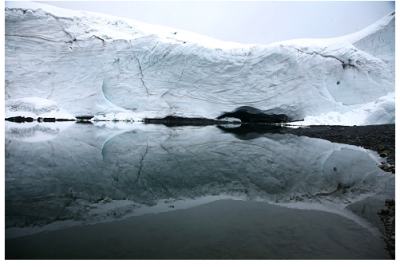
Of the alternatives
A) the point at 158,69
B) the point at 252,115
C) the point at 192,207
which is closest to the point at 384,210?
the point at 192,207

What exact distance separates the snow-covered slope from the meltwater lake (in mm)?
9324

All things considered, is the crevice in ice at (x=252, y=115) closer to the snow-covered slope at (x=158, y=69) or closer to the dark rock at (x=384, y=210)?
the snow-covered slope at (x=158, y=69)

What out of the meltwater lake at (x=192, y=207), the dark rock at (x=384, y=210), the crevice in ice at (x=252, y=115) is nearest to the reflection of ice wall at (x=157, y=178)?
the meltwater lake at (x=192, y=207)

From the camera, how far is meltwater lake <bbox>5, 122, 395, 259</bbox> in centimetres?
151

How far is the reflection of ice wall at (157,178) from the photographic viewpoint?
2.18 m

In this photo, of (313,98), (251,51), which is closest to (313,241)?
(313,98)

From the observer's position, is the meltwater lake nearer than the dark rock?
Yes

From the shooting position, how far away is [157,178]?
123 inches

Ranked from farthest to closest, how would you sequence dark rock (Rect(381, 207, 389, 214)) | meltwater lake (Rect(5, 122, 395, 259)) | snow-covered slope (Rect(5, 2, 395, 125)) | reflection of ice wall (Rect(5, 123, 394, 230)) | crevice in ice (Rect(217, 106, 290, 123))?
crevice in ice (Rect(217, 106, 290, 123)), snow-covered slope (Rect(5, 2, 395, 125)), reflection of ice wall (Rect(5, 123, 394, 230)), dark rock (Rect(381, 207, 389, 214)), meltwater lake (Rect(5, 122, 395, 259))

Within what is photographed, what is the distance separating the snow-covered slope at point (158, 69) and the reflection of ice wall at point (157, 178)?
27.8 ft

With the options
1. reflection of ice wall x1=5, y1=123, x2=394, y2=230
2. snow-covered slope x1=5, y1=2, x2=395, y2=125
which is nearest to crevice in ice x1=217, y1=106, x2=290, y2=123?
snow-covered slope x1=5, y1=2, x2=395, y2=125

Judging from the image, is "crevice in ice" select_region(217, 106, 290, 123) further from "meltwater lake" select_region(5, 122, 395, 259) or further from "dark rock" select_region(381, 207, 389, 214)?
"dark rock" select_region(381, 207, 389, 214)

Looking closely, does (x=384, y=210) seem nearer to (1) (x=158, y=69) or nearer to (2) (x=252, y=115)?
(2) (x=252, y=115)
